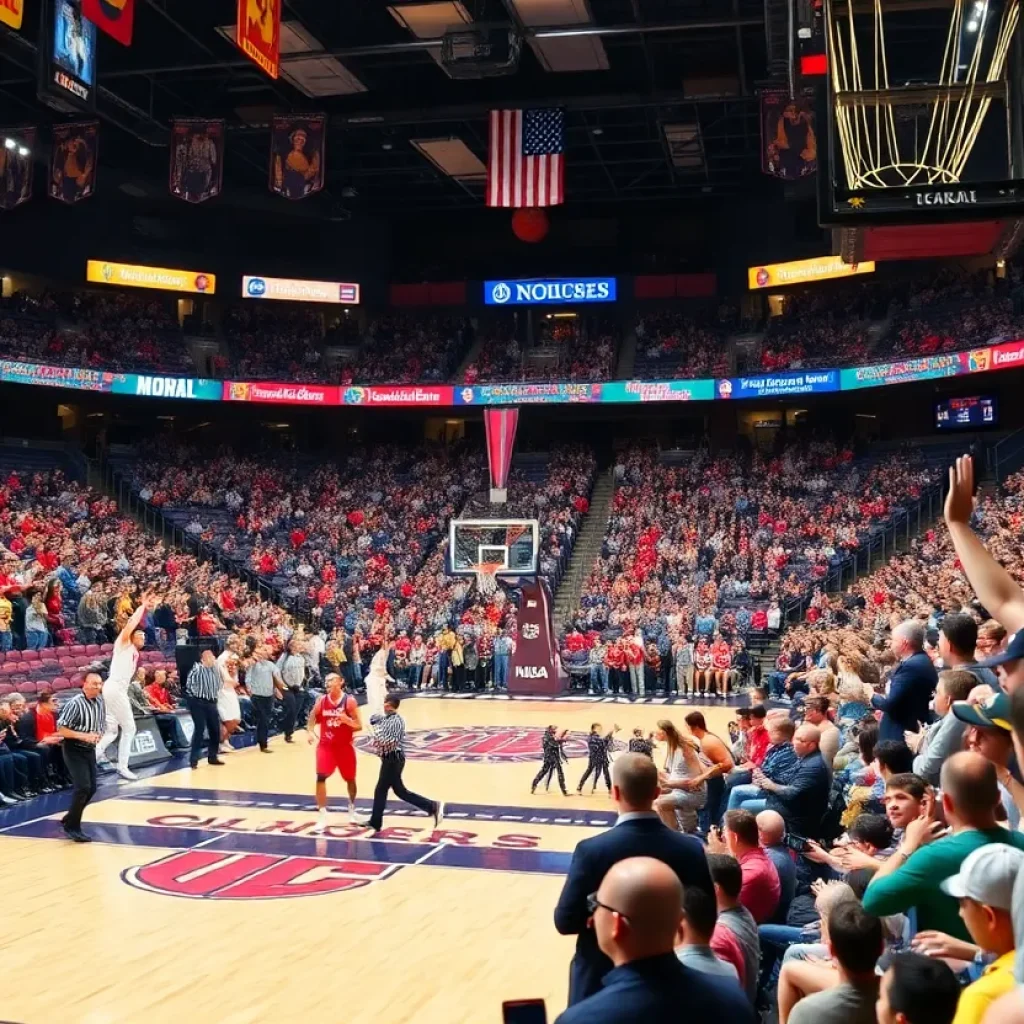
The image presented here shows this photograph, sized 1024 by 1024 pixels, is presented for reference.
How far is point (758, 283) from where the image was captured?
3712 cm

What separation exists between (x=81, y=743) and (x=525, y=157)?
53.5ft

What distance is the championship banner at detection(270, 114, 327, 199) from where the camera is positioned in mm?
23594

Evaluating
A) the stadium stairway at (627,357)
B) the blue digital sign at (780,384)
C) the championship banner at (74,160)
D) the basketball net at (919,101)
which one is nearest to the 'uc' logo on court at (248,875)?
the basketball net at (919,101)

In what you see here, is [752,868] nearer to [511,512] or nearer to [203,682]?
[203,682]

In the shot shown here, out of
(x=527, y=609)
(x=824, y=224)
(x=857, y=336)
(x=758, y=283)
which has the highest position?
(x=758, y=283)

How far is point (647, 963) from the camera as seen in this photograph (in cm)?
270

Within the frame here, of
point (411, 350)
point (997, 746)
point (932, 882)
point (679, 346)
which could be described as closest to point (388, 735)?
point (997, 746)

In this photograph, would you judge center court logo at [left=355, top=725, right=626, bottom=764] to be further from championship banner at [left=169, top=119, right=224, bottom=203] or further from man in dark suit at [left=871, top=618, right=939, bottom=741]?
championship banner at [left=169, top=119, right=224, bottom=203]

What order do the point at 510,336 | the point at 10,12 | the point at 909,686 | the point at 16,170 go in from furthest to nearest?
the point at 510,336, the point at 16,170, the point at 10,12, the point at 909,686

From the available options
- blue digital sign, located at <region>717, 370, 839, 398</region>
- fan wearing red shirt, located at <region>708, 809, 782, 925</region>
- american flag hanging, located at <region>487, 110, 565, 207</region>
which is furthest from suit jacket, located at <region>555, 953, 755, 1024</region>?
blue digital sign, located at <region>717, 370, 839, 398</region>

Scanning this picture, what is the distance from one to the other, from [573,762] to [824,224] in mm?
11476

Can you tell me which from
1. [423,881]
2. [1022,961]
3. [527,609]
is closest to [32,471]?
[527,609]

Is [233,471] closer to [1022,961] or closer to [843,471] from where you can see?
[843,471]

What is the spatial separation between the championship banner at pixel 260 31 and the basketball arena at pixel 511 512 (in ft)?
0.31
